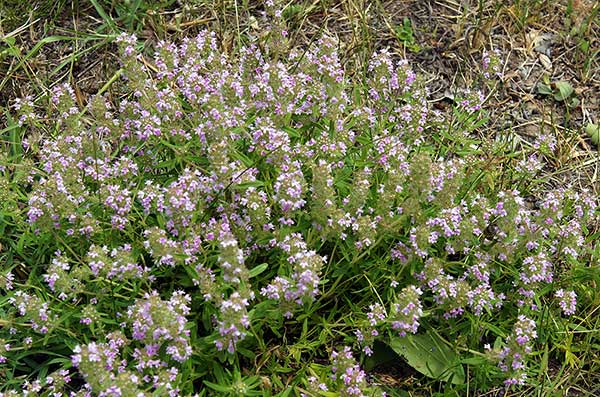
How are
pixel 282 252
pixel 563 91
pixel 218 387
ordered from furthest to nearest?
pixel 563 91 → pixel 282 252 → pixel 218 387

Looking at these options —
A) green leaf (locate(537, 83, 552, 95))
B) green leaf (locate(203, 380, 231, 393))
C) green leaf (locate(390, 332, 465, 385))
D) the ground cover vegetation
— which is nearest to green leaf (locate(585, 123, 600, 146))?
green leaf (locate(537, 83, 552, 95))

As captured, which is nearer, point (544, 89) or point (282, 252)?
point (282, 252)

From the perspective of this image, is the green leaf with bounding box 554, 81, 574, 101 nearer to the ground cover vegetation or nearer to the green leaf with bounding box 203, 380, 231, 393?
the ground cover vegetation

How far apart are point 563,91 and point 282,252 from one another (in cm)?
291

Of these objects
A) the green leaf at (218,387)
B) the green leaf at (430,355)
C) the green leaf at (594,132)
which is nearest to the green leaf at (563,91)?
the green leaf at (594,132)

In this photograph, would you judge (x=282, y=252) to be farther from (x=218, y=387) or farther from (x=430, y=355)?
(x=430, y=355)

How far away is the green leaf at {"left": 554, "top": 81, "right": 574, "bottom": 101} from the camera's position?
17.6 feet

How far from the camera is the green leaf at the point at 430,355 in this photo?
11.9 ft

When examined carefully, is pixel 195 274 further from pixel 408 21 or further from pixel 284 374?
pixel 408 21

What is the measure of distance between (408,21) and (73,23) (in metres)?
2.63

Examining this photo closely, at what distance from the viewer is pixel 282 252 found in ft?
11.8

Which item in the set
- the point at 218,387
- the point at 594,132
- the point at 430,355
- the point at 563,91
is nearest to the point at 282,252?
the point at 218,387

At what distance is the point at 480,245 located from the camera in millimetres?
3885

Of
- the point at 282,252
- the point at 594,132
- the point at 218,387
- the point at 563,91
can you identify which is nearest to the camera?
the point at 218,387
